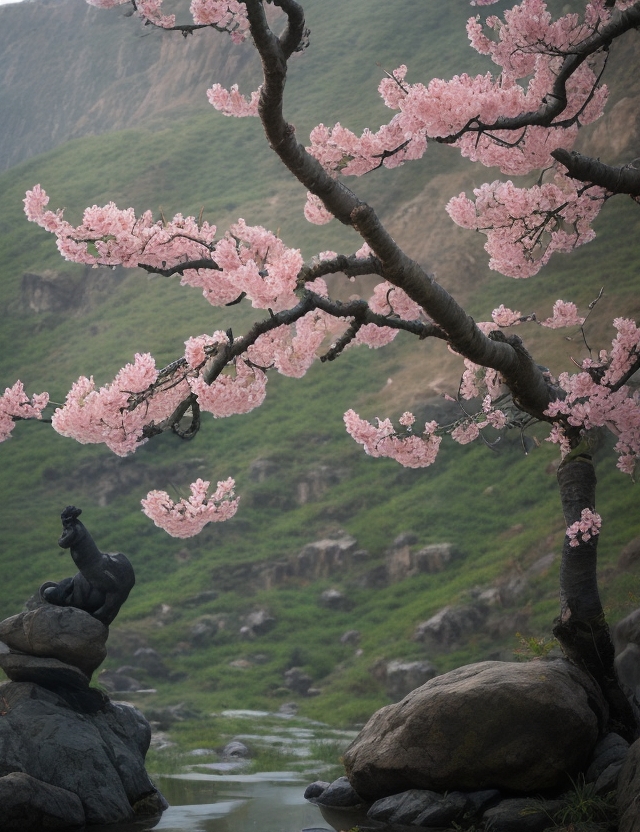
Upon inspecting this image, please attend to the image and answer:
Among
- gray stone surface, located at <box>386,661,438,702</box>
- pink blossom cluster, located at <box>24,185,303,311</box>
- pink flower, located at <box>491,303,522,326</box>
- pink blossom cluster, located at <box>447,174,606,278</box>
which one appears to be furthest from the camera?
gray stone surface, located at <box>386,661,438,702</box>

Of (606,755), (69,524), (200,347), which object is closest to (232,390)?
(200,347)

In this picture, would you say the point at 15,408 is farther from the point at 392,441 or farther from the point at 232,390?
the point at 392,441

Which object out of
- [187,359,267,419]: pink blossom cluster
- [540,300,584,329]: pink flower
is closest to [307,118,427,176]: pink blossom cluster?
[187,359,267,419]: pink blossom cluster

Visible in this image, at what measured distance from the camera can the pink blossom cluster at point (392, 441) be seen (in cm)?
1123

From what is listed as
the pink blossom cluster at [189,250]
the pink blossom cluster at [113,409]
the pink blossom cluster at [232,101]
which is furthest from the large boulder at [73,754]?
the pink blossom cluster at [232,101]

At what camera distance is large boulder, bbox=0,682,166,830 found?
32.3 feet

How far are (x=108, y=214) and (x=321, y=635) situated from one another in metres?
17.8

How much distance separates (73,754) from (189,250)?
5995mm

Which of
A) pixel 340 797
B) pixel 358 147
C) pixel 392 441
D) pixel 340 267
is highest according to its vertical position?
pixel 358 147

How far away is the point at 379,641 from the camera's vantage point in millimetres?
22609

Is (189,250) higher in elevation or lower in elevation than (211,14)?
lower

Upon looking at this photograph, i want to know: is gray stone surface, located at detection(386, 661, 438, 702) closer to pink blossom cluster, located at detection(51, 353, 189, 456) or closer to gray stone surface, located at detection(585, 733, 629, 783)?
gray stone surface, located at detection(585, 733, 629, 783)

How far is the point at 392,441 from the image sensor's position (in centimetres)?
1132

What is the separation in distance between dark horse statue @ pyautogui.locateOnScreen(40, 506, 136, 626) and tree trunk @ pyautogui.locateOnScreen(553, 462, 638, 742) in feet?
18.6
